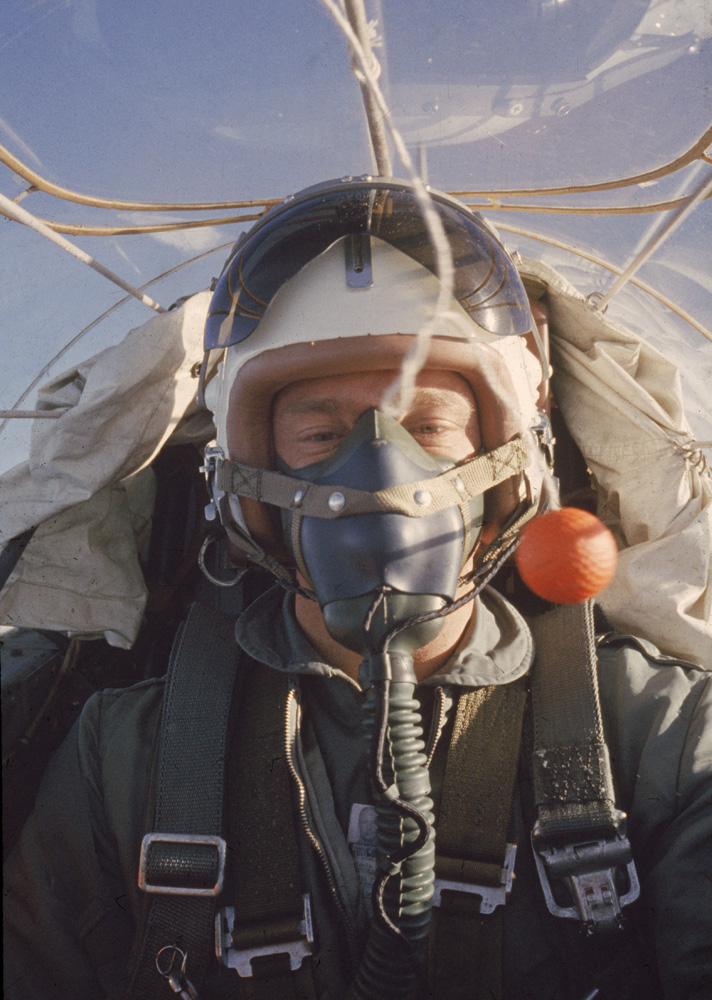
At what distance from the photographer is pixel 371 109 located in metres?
1.53

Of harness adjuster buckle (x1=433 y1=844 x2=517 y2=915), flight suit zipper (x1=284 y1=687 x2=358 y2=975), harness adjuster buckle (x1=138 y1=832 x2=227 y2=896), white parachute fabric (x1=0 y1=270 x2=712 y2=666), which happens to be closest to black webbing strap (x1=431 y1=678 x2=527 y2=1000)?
harness adjuster buckle (x1=433 y1=844 x2=517 y2=915)

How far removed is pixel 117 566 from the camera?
1.72 meters

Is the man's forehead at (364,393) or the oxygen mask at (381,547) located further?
the man's forehead at (364,393)

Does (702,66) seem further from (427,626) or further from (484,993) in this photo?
(484,993)

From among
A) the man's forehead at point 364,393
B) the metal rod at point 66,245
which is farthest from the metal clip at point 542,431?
the metal rod at point 66,245

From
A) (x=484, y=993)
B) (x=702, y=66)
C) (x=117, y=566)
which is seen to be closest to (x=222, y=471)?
(x=117, y=566)

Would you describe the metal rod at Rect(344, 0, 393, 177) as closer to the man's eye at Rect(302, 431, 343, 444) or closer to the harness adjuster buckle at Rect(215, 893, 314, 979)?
the man's eye at Rect(302, 431, 343, 444)

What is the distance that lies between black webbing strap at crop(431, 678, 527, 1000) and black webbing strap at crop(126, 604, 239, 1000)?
1.41 feet

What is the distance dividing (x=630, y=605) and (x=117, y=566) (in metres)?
1.39

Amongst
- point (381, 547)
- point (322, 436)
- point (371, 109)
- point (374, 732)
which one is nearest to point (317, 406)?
point (322, 436)

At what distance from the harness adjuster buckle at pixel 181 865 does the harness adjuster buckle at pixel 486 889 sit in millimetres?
404

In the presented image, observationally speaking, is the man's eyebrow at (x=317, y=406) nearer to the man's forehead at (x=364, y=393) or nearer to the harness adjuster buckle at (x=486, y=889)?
the man's forehead at (x=364, y=393)

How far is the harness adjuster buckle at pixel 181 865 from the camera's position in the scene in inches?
44.6

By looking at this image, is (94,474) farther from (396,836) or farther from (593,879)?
(593,879)
